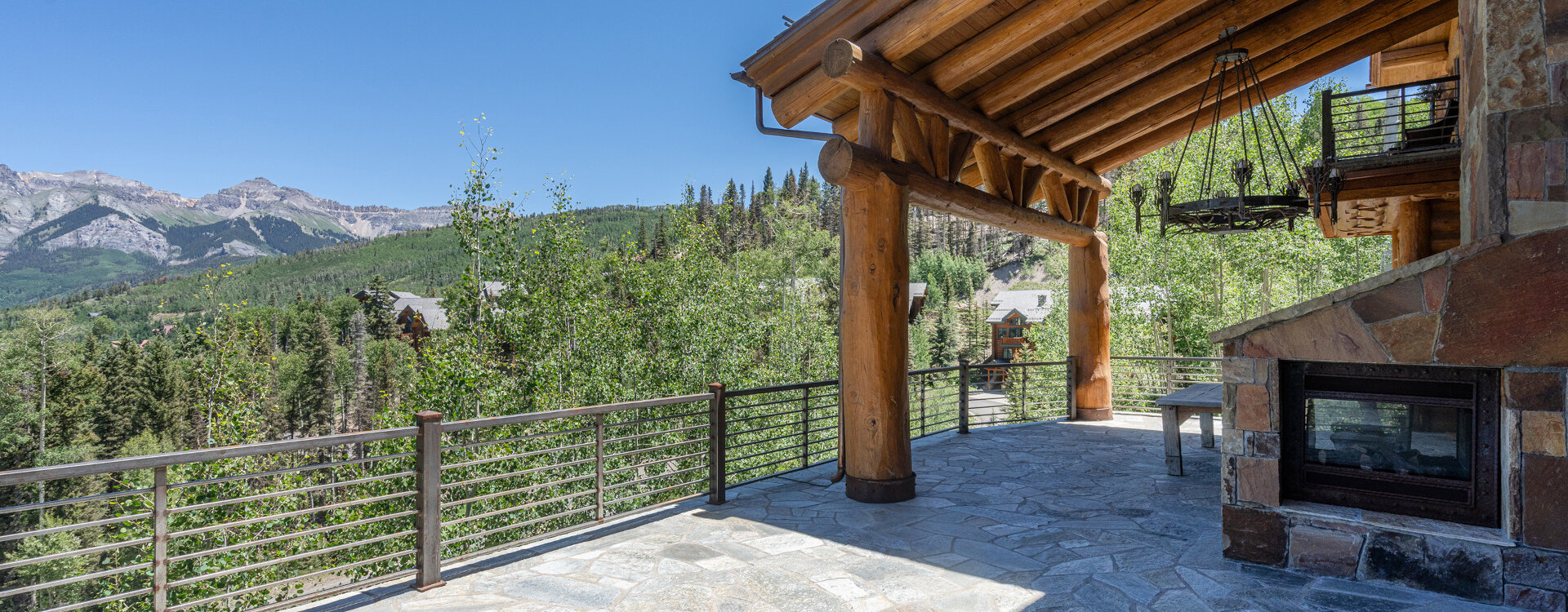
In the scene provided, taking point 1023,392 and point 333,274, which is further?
point 333,274

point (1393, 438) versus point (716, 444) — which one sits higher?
point (1393, 438)

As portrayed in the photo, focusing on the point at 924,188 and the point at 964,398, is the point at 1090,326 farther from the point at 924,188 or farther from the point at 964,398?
the point at 924,188

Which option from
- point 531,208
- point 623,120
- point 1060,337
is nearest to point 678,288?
point 531,208

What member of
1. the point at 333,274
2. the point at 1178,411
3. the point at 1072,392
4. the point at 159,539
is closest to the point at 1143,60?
the point at 1178,411

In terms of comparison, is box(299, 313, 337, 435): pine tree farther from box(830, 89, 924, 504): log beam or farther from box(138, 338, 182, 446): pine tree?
box(830, 89, 924, 504): log beam

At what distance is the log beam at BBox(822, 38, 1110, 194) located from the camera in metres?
4.98

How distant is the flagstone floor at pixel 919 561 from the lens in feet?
11.3

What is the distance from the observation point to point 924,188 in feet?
18.6

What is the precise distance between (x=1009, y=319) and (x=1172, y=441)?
4164 centimetres

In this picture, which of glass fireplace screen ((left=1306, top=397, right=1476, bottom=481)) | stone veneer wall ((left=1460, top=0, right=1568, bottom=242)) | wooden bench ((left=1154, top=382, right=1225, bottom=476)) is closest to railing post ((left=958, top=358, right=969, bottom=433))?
wooden bench ((left=1154, top=382, right=1225, bottom=476))

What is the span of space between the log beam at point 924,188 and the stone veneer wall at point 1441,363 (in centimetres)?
243

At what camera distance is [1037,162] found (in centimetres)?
781

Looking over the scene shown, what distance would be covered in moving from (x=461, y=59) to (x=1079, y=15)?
11088 centimetres

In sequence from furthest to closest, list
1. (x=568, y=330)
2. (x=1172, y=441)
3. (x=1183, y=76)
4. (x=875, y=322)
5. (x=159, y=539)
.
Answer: (x=568, y=330)
(x=1183, y=76)
(x=1172, y=441)
(x=875, y=322)
(x=159, y=539)
